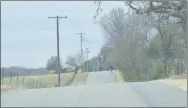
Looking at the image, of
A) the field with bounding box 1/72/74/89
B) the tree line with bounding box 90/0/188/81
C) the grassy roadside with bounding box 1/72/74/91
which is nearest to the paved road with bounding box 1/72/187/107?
the grassy roadside with bounding box 1/72/74/91

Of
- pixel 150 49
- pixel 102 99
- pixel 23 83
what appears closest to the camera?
pixel 102 99

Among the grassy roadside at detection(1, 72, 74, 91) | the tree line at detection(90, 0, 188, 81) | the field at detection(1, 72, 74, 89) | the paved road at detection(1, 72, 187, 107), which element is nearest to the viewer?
the paved road at detection(1, 72, 187, 107)

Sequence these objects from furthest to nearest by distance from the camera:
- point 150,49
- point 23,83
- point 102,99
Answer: point 150,49, point 23,83, point 102,99

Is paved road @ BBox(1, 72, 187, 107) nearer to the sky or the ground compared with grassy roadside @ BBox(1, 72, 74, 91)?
nearer to the sky

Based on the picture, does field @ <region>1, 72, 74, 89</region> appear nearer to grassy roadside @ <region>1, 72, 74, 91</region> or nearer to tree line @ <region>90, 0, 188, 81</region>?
grassy roadside @ <region>1, 72, 74, 91</region>

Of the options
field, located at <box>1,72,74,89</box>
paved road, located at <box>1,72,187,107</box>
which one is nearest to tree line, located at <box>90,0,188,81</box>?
field, located at <box>1,72,74,89</box>

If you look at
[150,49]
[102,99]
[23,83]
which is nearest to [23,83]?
[23,83]

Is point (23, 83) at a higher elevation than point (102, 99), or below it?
below

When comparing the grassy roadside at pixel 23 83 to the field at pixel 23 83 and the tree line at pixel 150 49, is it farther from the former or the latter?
the tree line at pixel 150 49

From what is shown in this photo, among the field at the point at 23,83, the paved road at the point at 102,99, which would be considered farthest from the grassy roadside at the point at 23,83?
the paved road at the point at 102,99

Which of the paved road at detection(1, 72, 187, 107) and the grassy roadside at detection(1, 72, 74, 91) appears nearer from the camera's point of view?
the paved road at detection(1, 72, 187, 107)

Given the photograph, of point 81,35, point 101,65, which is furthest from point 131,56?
point 101,65

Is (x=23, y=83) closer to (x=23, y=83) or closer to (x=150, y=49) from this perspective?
(x=23, y=83)

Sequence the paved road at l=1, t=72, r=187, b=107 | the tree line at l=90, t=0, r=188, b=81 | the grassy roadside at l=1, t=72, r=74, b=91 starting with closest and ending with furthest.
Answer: the paved road at l=1, t=72, r=187, b=107
the grassy roadside at l=1, t=72, r=74, b=91
the tree line at l=90, t=0, r=188, b=81
